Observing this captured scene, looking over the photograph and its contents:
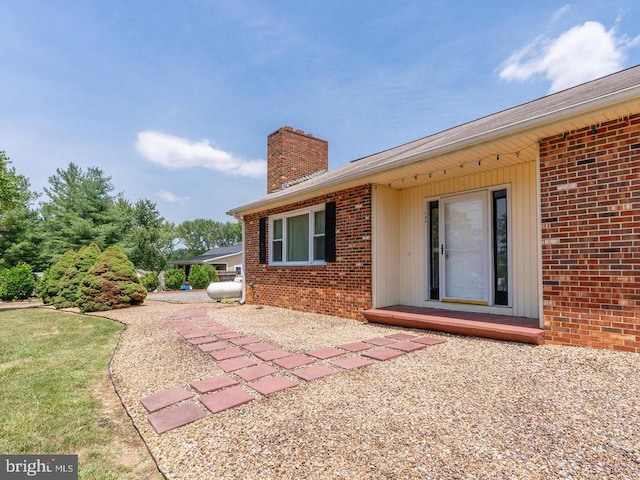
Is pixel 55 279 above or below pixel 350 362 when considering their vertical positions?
above

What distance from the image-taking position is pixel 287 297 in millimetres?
8078

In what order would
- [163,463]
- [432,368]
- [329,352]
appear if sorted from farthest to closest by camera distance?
[329,352]
[432,368]
[163,463]

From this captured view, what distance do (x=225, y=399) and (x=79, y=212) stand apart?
27.7 meters

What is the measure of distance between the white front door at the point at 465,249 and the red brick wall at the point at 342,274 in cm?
144

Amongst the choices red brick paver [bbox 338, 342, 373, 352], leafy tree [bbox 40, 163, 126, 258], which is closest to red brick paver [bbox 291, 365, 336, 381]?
red brick paver [bbox 338, 342, 373, 352]

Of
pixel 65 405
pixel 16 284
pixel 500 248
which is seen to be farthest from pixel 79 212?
pixel 500 248

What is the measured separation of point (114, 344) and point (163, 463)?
3937mm

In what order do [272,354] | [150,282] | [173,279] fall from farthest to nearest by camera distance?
[173,279]
[150,282]
[272,354]

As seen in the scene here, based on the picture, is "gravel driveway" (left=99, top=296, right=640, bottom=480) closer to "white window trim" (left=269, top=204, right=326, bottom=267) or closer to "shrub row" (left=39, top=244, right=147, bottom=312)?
"white window trim" (left=269, top=204, right=326, bottom=267)

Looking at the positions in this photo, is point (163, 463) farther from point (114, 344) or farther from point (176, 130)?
point (176, 130)

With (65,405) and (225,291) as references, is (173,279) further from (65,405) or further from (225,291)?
(65,405)

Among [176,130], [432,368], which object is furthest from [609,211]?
[176,130]

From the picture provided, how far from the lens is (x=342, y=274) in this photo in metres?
6.58

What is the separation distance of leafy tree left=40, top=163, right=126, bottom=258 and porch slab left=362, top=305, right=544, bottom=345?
969 inches
